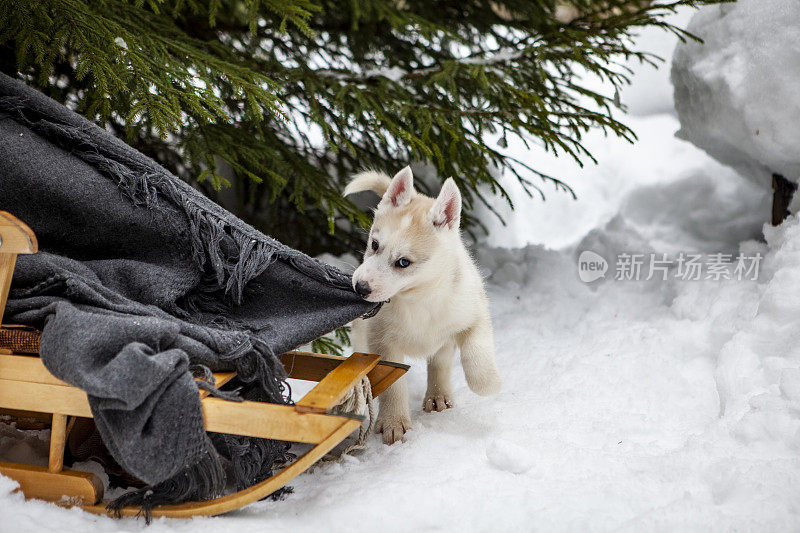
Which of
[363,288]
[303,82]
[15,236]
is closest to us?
[15,236]

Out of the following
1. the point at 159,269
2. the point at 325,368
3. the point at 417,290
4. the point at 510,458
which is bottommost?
the point at 325,368

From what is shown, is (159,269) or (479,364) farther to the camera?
(479,364)

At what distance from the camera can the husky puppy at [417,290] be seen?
7.69 feet

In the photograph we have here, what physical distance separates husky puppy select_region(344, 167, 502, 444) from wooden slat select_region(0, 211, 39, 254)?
951 millimetres

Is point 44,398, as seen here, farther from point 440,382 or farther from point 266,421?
point 440,382

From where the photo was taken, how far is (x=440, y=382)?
2.82 m

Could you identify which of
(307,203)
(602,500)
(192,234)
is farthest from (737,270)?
(192,234)

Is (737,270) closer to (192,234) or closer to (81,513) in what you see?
(192,234)

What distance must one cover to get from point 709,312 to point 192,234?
2.41 m

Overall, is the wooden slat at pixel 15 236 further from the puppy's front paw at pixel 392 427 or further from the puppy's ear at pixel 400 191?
the puppy's front paw at pixel 392 427

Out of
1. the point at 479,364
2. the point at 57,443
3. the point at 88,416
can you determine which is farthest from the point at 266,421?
the point at 479,364

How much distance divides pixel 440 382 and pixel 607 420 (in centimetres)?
68

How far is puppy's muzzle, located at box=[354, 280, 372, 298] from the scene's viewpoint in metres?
2.23

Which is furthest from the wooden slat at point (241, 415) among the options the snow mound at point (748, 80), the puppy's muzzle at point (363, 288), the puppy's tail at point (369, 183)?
the snow mound at point (748, 80)
